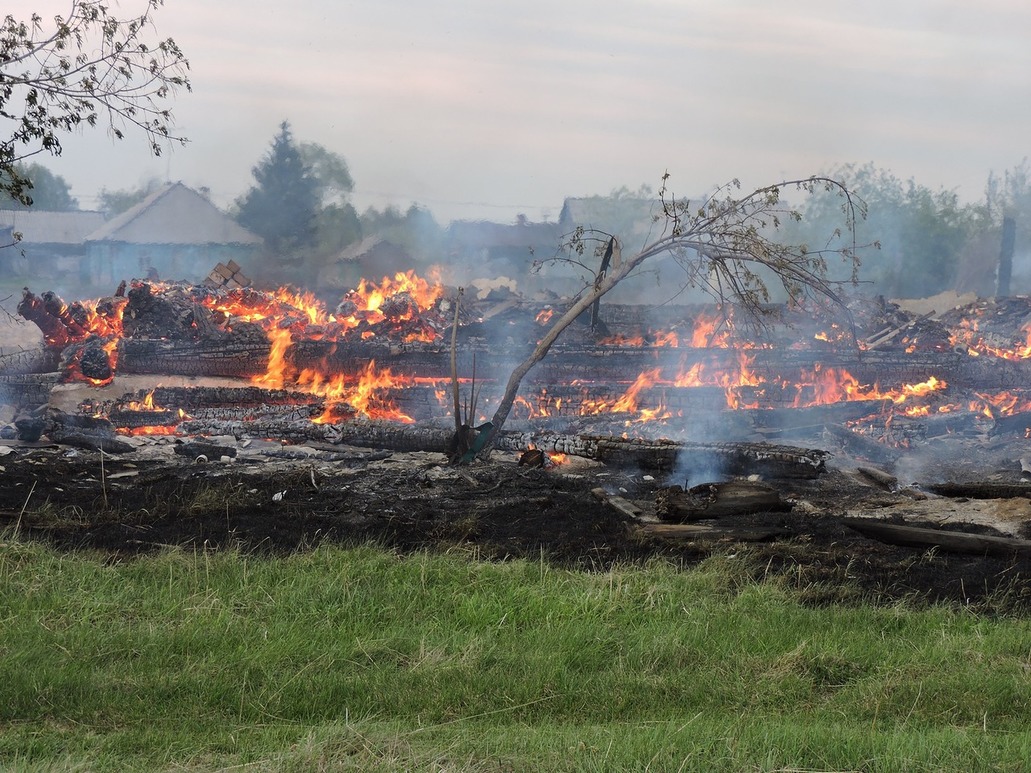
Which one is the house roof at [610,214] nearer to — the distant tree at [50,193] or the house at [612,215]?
the house at [612,215]

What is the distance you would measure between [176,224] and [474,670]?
148 feet

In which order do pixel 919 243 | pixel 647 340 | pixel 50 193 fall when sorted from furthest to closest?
pixel 50 193 < pixel 919 243 < pixel 647 340

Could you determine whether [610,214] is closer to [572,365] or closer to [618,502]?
[572,365]

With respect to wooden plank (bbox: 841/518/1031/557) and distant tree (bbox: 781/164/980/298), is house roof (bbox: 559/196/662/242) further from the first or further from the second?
wooden plank (bbox: 841/518/1031/557)

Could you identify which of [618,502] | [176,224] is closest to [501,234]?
[176,224]

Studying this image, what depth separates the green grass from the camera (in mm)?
4281

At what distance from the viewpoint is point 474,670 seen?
17.4ft

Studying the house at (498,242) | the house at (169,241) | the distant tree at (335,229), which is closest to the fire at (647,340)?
the house at (498,242)

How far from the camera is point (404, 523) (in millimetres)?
8586

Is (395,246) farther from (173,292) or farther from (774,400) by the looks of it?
(774,400)

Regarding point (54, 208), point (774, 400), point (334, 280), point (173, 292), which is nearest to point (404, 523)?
point (774, 400)

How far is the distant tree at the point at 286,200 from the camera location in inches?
1738

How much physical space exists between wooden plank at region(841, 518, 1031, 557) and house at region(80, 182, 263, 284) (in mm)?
39148

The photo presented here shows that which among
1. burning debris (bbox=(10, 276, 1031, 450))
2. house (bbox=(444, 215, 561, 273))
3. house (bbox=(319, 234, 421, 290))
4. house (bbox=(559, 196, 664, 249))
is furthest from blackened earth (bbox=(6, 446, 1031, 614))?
Answer: house (bbox=(444, 215, 561, 273))
